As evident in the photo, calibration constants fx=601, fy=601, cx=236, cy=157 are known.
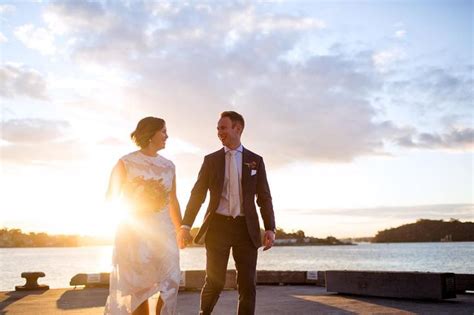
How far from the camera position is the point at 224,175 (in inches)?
263

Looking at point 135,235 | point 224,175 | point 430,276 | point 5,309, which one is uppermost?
point 224,175

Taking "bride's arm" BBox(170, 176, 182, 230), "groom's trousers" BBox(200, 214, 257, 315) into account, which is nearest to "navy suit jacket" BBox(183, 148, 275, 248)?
→ "groom's trousers" BBox(200, 214, 257, 315)

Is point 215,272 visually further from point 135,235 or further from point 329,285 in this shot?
point 329,285

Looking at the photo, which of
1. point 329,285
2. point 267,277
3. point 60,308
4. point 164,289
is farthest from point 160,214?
point 267,277

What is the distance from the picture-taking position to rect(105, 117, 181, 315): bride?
209 inches

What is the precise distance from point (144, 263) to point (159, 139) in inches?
45.3

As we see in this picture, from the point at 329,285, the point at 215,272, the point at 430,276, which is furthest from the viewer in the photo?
the point at 329,285

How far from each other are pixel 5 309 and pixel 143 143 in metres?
7.29

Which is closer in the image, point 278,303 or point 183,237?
point 183,237

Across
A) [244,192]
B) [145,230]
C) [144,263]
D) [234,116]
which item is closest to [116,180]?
[145,230]

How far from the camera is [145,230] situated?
5.41 metres

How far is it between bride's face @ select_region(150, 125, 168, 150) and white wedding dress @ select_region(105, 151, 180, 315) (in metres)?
0.55

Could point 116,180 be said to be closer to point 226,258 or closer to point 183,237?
point 183,237

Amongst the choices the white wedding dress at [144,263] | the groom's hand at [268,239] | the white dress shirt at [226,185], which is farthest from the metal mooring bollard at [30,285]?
the white wedding dress at [144,263]
